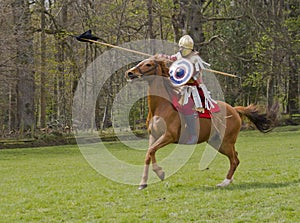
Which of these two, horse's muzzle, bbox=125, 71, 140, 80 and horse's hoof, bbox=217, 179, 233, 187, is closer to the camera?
horse's muzzle, bbox=125, 71, 140, 80

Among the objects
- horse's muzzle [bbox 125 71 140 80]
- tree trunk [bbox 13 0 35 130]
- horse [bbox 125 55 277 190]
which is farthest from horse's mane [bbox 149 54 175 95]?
tree trunk [bbox 13 0 35 130]

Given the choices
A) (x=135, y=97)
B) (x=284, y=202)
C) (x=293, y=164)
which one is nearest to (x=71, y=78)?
(x=135, y=97)

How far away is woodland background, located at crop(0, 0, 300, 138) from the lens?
27.6 m

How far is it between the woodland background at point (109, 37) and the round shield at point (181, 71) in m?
16.2

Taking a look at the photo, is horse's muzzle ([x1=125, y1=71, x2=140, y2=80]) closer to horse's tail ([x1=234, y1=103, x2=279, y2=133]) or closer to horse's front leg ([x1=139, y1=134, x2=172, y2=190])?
horse's front leg ([x1=139, y1=134, x2=172, y2=190])

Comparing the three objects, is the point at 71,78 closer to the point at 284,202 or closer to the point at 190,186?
the point at 190,186

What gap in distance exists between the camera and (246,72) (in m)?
39.1

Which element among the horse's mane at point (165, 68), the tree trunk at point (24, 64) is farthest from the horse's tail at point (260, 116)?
the tree trunk at point (24, 64)

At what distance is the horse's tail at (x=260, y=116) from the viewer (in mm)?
11789

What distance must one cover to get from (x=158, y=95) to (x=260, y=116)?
8.30 feet

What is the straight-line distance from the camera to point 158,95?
10602 millimetres

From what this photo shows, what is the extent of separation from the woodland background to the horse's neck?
1591 centimetres

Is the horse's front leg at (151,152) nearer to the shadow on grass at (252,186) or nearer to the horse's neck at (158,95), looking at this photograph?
the horse's neck at (158,95)

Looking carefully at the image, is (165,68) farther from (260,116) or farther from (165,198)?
(165,198)
